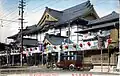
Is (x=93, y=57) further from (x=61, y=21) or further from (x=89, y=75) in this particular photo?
(x=89, y=75)

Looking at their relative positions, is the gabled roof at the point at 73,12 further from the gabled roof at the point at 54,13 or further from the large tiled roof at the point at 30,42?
the large tiled roof at the point at 30,42

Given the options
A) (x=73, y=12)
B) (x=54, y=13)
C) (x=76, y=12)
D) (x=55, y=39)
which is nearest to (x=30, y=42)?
(x=54, y=13)


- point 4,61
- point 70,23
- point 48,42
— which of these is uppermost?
point 70,23

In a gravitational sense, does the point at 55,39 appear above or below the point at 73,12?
below

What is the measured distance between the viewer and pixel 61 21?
5066cm

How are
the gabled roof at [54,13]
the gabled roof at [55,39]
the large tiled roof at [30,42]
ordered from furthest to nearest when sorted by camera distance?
the large tiled roof at [30,42], the gabled roof at [54,13], the gabled roof at [55,39]

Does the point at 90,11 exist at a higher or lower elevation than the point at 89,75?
higher

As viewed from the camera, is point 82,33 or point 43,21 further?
point 43,21

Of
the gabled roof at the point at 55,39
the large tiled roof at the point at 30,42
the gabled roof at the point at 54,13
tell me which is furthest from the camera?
the large tiled roof at the point at 30,42

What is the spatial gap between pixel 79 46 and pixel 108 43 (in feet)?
18.5

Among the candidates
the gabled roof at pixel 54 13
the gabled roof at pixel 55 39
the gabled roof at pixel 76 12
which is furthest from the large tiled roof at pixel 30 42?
the gabled roof at pixel 76 12

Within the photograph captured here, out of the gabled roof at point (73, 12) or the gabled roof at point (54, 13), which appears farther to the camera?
the gabled roof at point (54, 13)

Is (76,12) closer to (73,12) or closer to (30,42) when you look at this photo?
(73,12)

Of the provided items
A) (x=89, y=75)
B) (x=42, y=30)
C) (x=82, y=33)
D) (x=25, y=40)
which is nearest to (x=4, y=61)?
(x=25, y=40)
